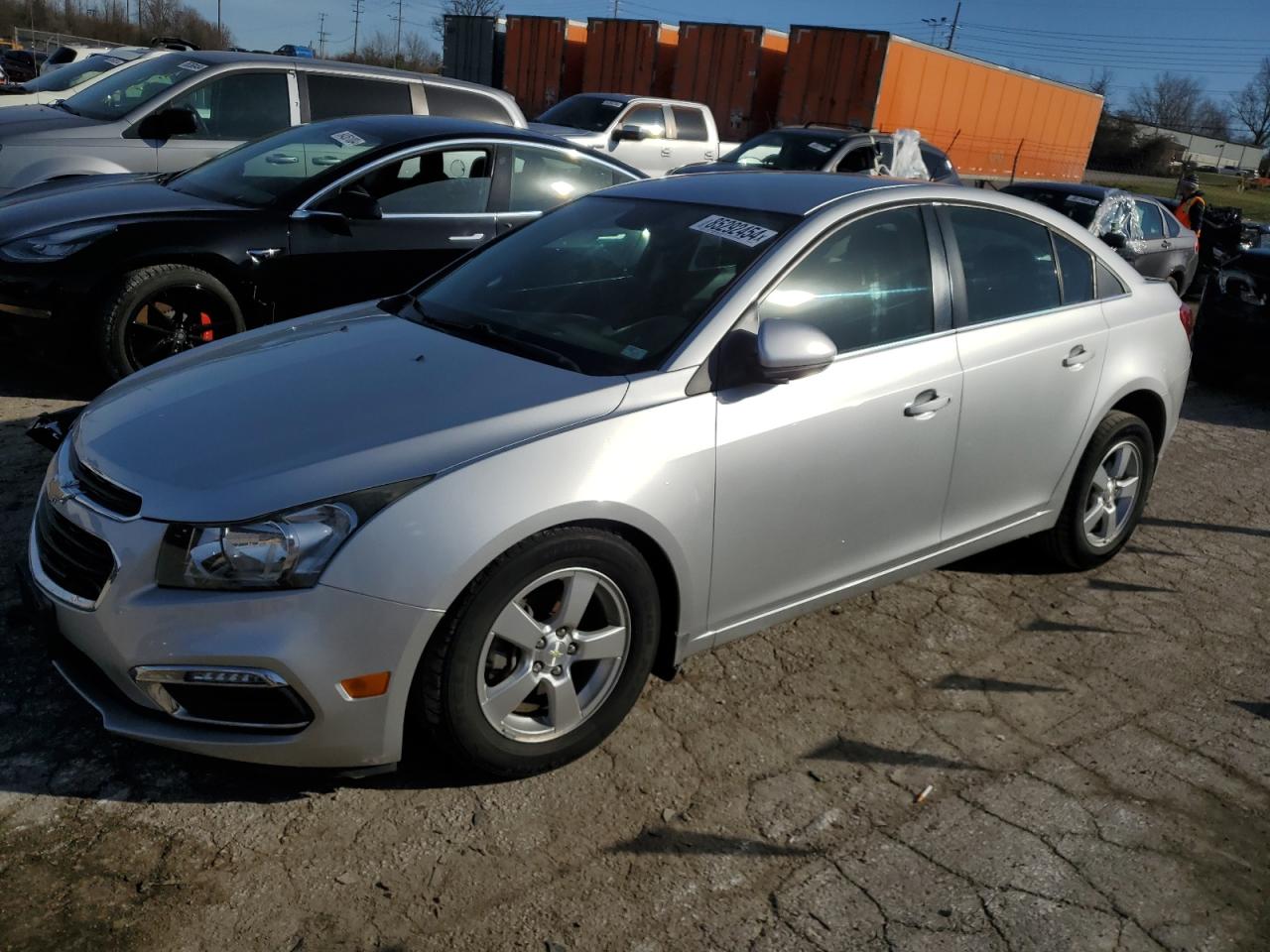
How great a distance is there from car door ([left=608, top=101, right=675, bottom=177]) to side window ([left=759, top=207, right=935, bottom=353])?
1246 cm

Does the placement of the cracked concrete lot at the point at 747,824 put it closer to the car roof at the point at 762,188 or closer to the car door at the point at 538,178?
the car roof at the point at 762,188

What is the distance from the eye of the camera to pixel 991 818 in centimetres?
309

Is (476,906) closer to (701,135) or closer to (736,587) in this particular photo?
(736,587)

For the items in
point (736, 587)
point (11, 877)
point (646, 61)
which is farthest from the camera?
point (646, 61)

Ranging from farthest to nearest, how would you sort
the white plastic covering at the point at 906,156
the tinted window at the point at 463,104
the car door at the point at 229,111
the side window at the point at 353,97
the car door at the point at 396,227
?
the white plastic covering at the point at 906,156, the tinted window at the point at 463,104, the side window at the point at 353,97, the car door at the point at 229,111, the car door at the point at 396,227

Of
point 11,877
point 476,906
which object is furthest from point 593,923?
point 11,877

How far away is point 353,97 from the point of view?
8.45 meters

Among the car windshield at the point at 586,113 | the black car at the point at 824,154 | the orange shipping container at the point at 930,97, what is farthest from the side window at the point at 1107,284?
the orange shipping container at the point at 930,97

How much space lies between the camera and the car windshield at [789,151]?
44.0 feet

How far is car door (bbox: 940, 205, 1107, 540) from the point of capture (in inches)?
156

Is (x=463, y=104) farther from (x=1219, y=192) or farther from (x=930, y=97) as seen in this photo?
(x=1219, y=192)

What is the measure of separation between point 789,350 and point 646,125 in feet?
45.9

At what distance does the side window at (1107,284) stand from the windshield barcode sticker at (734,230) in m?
1.81

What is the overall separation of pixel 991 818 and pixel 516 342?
6.57 ft
